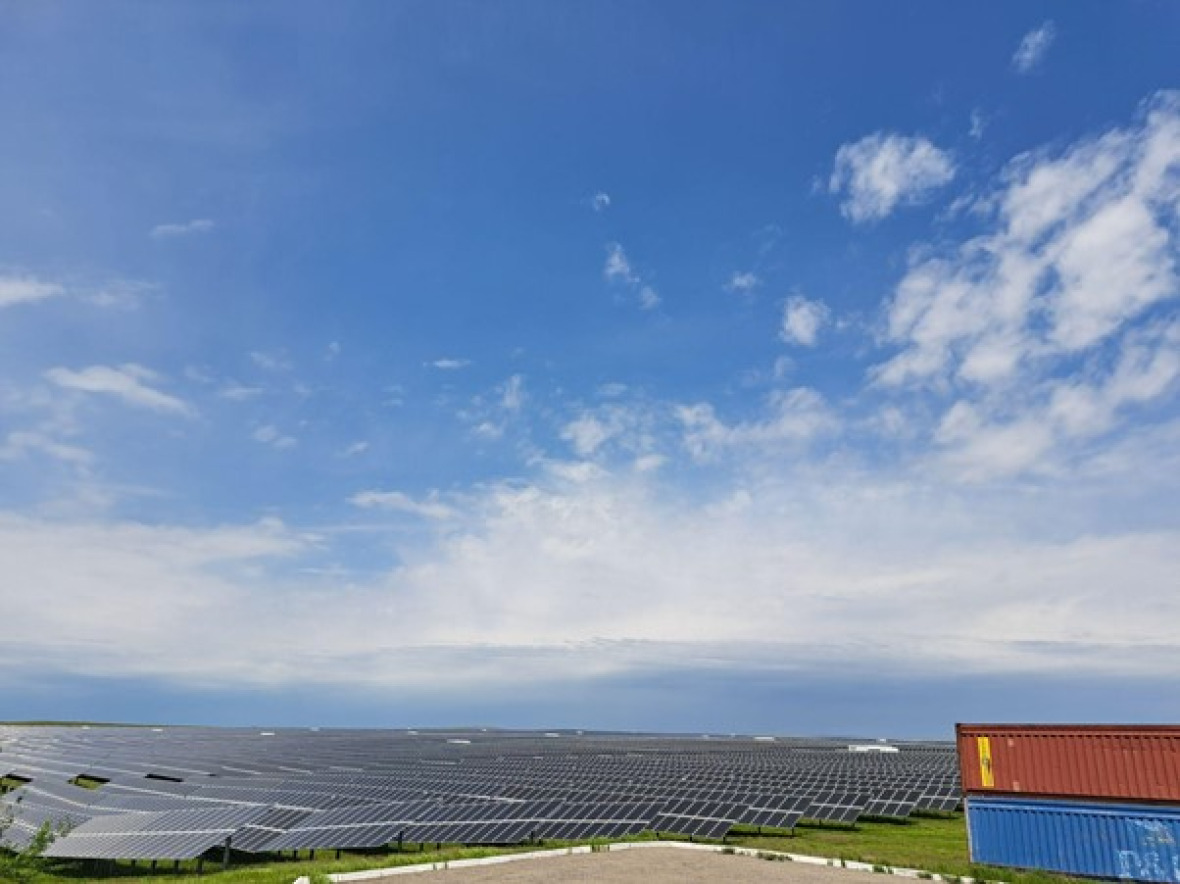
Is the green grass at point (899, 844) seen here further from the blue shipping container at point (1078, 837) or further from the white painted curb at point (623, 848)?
the blue shipping container at point (1078, 837)

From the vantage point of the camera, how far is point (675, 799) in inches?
1321

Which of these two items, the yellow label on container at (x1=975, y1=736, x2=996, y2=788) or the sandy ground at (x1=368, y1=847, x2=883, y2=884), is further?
the yellow label on container at (x1=975, y1=736, x2=996, y2=788)

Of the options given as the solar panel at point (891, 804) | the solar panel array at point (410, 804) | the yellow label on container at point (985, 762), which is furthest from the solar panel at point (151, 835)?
the solar panel at point (891, 804)

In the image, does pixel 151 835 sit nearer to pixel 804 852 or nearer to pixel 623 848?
pixel 623 848

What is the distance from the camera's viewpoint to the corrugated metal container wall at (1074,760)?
2197 cm

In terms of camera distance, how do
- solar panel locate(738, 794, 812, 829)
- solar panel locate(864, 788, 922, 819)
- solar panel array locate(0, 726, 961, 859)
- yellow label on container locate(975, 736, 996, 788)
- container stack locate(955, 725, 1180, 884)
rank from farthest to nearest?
solar panel locate(864, 788, 922, 819) < solar panel locate(738, 794, 812, 829) < solar panel array locate(0, 726, 961, 859) < yellow label on container locate(975, 736, 996, 788) < container stack locate(955, 725, 1180, 884)

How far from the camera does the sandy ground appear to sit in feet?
66.1

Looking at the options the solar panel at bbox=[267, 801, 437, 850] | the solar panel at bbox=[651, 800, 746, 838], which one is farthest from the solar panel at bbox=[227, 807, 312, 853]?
the solar panel at bbox=[651, 800, 746, 838]

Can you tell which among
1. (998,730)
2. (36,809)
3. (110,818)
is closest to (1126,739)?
(998,730)

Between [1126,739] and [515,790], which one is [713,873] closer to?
[1126,739]

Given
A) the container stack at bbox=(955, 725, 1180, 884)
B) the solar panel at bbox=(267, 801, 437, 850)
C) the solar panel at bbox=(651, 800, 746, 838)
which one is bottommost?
the solar panel at bbox=(267, 801, 437, 850)

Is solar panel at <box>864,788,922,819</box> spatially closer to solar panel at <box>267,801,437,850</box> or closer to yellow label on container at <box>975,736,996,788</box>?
yellow label on container at <box>975,736,996,788</box>

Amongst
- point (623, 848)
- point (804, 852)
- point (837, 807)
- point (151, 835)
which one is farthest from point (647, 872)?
point (151, 835)

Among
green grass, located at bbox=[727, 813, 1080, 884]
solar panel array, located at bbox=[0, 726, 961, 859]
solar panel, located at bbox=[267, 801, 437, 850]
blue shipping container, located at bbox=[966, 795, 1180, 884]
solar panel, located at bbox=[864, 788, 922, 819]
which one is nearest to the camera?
blue shipping container, located at bbox=[966, 795, 1180, 884]
